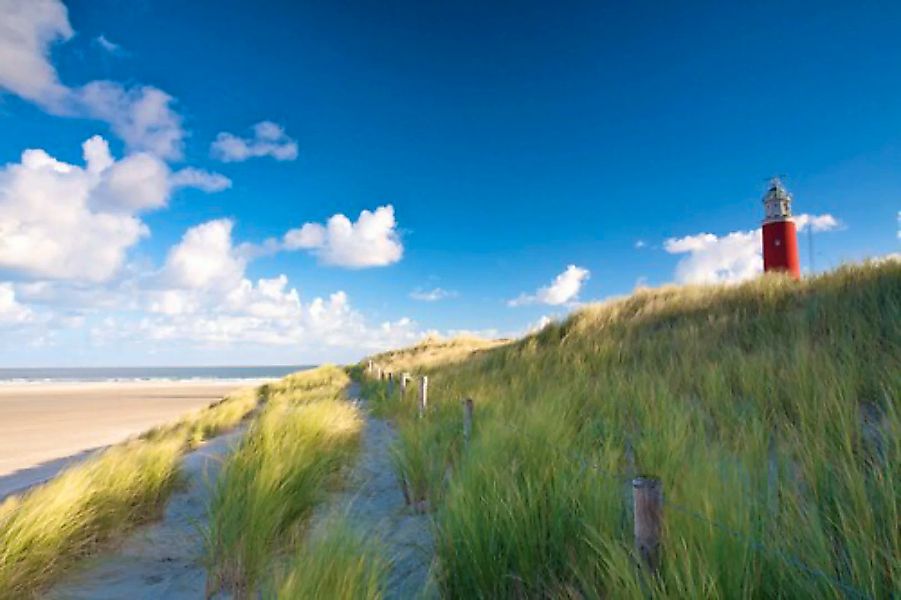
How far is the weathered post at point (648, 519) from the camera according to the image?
1.95m

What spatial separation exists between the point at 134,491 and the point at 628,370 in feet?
21.6

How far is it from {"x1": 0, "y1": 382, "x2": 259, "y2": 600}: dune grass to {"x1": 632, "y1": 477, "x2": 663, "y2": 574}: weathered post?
3.25 metres

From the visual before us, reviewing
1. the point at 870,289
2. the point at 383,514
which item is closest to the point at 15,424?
the point at 383,514

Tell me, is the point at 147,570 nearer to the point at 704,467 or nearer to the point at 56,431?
the point at 704,467

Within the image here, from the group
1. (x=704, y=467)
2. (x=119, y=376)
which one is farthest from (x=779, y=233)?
(x=119, y=376)

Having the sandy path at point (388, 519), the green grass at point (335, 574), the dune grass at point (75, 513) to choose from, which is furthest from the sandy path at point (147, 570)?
the green grass at point (335, 574)

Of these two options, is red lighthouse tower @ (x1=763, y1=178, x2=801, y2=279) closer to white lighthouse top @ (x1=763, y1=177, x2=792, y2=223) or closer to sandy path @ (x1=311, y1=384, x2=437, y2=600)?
white lighthouse top @ (x1=763, y1=177, x2=792, y2=223)

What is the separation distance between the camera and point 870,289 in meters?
7.82

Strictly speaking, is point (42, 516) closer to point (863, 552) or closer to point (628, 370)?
point (863, 552)

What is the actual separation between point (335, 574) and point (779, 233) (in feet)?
70.0

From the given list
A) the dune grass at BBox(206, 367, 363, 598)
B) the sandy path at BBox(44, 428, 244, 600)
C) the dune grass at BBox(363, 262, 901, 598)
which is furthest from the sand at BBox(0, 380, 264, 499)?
the dune grass at BBox(363, 262, 901, 598)

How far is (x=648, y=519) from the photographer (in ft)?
6.49

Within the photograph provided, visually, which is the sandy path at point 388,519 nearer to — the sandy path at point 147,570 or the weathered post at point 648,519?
the sandy path at point 147,570

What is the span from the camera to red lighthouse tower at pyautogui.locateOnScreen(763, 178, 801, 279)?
60.8ft
